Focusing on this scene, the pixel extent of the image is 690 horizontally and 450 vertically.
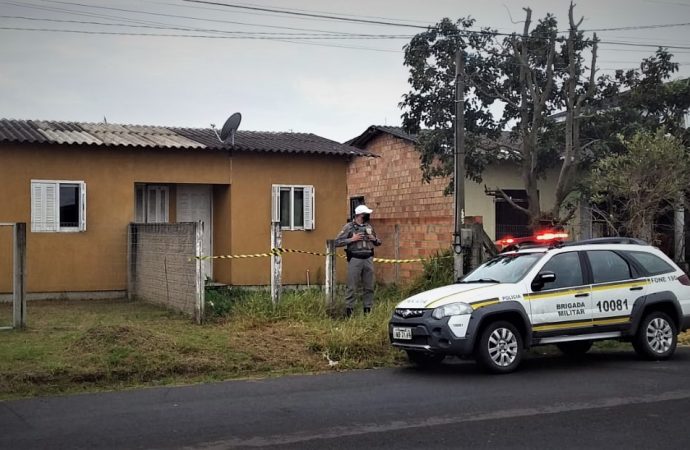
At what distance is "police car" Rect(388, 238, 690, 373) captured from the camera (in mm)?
9383

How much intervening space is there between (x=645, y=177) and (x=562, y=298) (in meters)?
5.52

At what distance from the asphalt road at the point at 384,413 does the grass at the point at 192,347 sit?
685mm

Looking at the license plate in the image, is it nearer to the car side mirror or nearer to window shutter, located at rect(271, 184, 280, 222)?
the car side mirror

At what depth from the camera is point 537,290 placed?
9758 mm

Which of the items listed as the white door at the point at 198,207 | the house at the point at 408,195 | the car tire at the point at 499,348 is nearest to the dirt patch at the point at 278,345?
the car tire at the point at 499,348

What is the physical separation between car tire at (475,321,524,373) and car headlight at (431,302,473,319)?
0.34 m

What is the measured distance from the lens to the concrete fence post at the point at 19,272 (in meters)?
11.8

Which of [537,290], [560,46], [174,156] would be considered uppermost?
[560,46]

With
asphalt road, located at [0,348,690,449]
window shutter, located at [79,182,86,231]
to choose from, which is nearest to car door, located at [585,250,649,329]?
asphalt road, located at [0,348,690,449]

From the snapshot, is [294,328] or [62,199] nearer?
[294,328]

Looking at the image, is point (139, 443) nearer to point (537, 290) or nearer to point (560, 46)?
point (537, 290)

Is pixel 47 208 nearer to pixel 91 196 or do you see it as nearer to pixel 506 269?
pixel 91 196

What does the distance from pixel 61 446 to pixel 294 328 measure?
5839 millimetres

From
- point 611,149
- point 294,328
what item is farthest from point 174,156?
point 611,149
